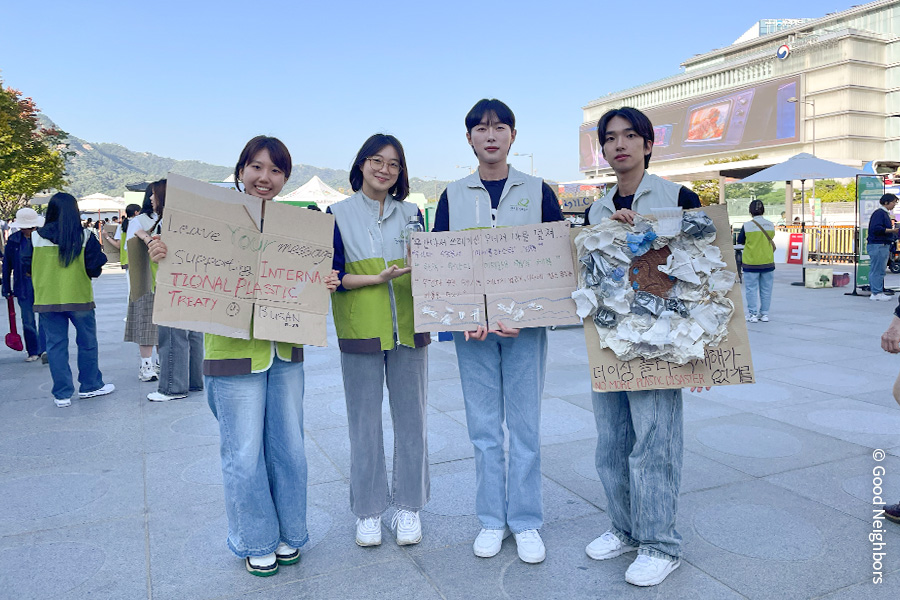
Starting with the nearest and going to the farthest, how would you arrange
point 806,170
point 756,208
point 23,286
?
point 23,286 → point 756,208 → point 806,170

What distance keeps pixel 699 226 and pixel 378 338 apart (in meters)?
1.40

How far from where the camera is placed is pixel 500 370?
2.99 meters

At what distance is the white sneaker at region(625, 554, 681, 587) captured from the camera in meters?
2.62

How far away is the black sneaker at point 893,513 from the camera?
310 cm

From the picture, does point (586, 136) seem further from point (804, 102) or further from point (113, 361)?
point (113, 361)

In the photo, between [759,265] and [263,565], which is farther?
[759,265]

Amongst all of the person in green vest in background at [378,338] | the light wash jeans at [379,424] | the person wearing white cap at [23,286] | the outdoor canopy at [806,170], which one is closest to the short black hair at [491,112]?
the person in green vest in background at [378,338]

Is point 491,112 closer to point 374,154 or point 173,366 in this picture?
point 374,154

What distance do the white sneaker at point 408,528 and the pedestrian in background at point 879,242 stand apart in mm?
11826

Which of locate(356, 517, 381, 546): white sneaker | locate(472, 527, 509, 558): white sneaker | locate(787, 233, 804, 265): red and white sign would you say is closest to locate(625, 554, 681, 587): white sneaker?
locate(472, 527, 509, 558): white sneaker

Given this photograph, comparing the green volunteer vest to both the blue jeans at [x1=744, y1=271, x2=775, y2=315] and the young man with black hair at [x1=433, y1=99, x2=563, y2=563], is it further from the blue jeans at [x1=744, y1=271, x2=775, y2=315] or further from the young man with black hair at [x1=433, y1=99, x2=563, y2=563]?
the blue jeans at [x1=744, y1=271, x2=775, y2=315]

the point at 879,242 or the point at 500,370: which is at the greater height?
the point at 879,242

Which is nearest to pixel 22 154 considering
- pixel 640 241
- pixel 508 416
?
pixel 508 416

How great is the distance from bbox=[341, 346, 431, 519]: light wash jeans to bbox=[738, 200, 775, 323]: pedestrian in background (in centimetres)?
774
